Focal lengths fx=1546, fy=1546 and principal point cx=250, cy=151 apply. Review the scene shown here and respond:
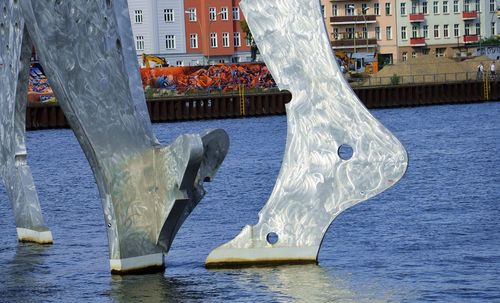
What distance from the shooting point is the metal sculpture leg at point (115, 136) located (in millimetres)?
25688

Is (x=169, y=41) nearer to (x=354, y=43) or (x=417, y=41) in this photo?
(x=354, y=43)

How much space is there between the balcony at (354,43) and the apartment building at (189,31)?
11110 millimetres

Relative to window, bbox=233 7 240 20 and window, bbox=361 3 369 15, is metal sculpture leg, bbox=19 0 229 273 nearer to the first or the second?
window, bbox=233 7 240 20

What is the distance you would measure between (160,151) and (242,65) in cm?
9138

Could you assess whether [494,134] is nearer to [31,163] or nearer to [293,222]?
[31,163]

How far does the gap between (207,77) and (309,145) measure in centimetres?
8912

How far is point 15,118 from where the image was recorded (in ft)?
104

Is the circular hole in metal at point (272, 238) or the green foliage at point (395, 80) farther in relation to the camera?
the green foliage at point (395, 80)

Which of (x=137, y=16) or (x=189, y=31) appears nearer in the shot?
(x=137, y=16)

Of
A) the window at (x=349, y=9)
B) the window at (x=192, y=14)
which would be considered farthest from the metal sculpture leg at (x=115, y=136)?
the window at (x=349, y=9)

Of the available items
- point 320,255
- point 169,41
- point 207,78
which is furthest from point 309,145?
point 169,41

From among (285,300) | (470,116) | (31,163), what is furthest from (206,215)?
(470,116)

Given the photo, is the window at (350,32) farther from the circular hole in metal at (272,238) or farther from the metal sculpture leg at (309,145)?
the circular hole in metal at (272,238)

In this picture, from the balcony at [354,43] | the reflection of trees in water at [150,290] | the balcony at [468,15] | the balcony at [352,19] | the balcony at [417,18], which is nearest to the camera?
the reflection of trees in water at [150,290]
